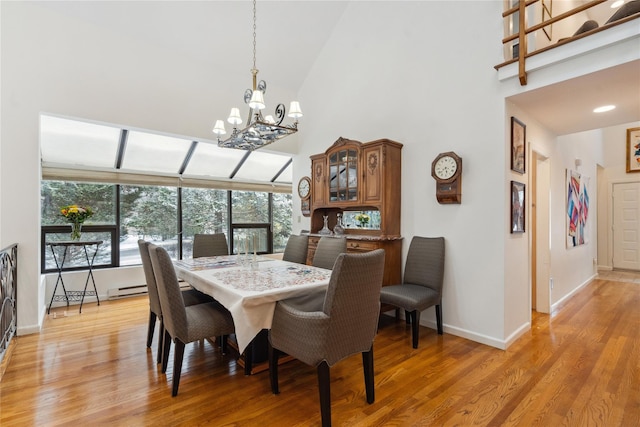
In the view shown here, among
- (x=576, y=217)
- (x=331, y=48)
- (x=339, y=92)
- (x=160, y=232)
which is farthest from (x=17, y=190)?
(x=576, y=217)

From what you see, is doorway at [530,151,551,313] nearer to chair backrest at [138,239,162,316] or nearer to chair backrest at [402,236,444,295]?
chair backrest at [402,236,444,295]

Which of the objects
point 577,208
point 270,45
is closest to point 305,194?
point 270,45

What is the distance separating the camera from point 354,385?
2285 mm

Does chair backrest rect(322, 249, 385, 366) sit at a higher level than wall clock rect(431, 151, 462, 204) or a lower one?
lower

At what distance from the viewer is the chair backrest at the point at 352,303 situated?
1.79 meters

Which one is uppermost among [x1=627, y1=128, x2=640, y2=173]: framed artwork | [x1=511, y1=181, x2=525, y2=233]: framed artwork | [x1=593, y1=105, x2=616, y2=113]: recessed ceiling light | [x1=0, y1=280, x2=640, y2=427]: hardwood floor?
[x1=627, y1=128, x2=640, y2=173]: framed artwork

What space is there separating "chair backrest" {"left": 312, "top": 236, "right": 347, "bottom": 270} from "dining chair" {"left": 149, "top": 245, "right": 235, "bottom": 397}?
46.6 inches

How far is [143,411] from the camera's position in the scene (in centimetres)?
197

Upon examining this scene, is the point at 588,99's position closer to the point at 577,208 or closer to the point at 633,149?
the point at 577,208

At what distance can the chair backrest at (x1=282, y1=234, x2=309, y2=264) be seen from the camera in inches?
143

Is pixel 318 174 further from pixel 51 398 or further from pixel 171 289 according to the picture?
Result: pixel 51 398

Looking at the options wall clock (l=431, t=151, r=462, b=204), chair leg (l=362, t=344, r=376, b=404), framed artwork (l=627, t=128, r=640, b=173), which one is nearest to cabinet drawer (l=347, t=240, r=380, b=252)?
wall clock (l=431, t=151, r=462, b=204)

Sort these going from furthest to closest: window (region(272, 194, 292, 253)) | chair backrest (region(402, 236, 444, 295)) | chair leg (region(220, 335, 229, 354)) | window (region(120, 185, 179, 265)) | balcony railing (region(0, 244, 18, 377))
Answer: window (region(272, 194, 292, 253)), window (region(120, 185, 179, 265)), chair backrest (region(402, 236, 444, 295)), chair leg (region(220, 335, 229, 354)), balcony railing (region(0, 244, 18, 377))

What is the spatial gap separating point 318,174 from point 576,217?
4071 millimetres
